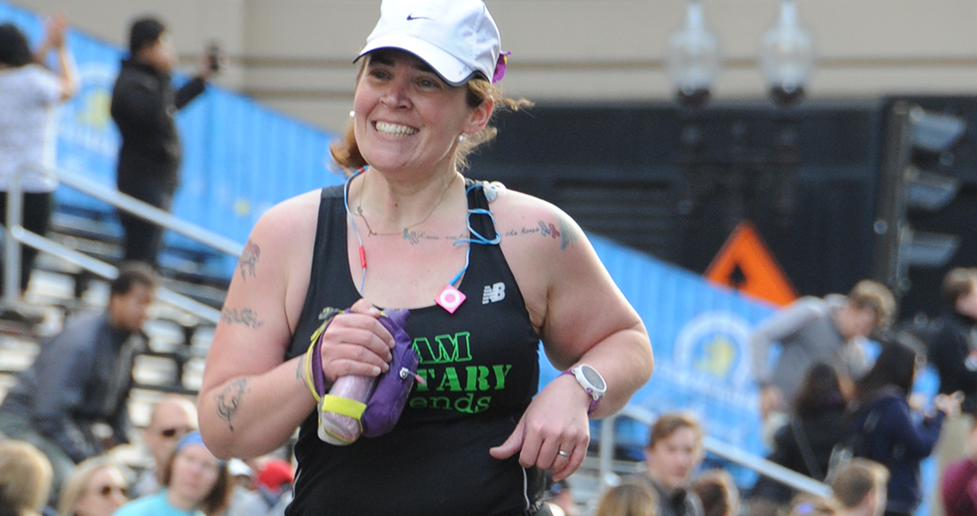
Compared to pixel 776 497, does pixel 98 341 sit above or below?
above

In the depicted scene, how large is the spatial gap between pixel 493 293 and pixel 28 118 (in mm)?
6597

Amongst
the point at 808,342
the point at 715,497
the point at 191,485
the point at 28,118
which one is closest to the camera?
Answer: the point at 191,485

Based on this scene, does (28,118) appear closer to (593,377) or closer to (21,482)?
(21,482)

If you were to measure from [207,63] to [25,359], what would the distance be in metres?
2.09

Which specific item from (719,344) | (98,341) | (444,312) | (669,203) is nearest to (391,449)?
(444,312)

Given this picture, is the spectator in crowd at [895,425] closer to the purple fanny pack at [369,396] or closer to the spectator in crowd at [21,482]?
the spectator in crowd at [21,482]

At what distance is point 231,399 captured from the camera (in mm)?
2352

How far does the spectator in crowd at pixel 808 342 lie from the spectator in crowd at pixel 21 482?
5009 mm

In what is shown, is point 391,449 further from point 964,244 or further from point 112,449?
point 964,244

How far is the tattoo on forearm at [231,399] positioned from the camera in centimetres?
235

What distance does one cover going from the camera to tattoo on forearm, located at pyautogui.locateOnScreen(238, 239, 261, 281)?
8.07ft

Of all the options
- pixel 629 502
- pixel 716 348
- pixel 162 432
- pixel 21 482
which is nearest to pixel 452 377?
pixel 21 482

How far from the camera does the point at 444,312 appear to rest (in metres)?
2.36

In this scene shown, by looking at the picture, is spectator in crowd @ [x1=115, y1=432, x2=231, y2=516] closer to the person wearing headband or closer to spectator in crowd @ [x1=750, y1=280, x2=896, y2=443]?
the person wearing headband
